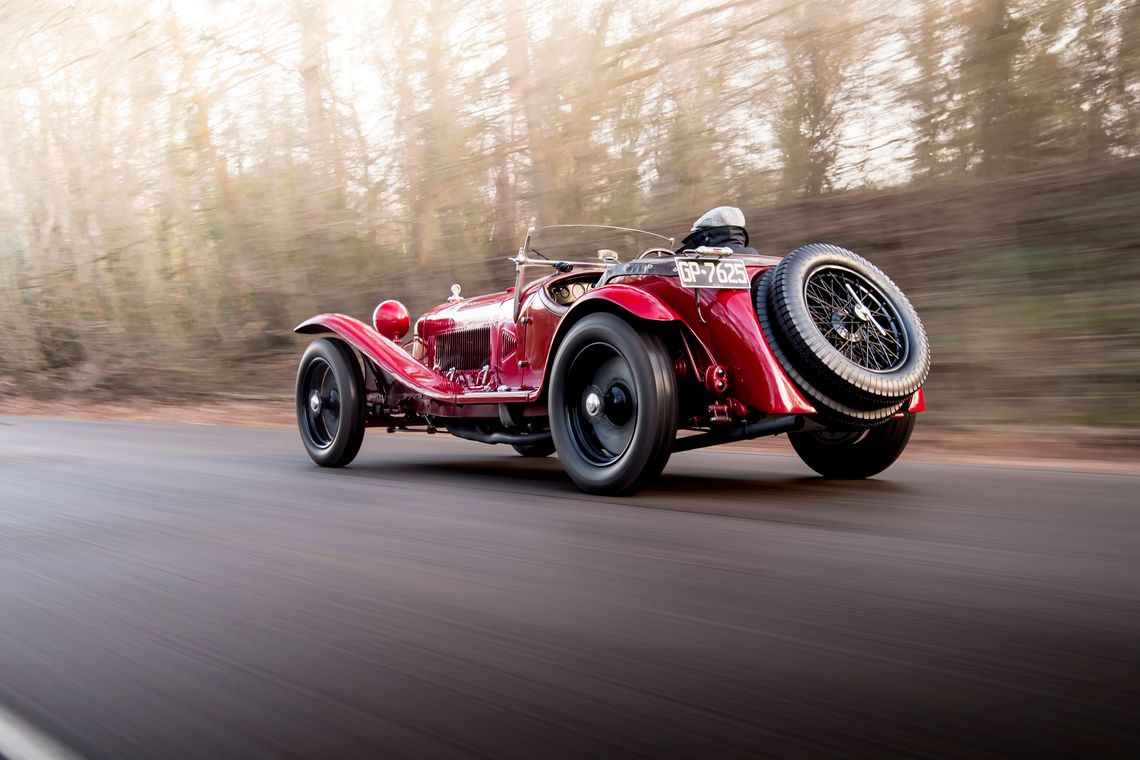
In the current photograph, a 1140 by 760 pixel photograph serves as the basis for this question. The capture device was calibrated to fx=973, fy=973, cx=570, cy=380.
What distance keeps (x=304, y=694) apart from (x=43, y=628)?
103cm

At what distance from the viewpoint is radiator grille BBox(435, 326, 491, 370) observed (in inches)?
244

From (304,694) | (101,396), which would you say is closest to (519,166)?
(101,396)

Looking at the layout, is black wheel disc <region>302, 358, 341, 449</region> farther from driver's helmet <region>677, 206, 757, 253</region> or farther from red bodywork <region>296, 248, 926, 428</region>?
driver's helmet <region>677, 206, 757, 253</region>

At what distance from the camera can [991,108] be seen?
33.2ft

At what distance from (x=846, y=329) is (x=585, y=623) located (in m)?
2.56

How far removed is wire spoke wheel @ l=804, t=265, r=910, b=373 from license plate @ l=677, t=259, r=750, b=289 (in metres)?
0.31

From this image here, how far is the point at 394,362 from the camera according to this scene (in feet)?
20.3

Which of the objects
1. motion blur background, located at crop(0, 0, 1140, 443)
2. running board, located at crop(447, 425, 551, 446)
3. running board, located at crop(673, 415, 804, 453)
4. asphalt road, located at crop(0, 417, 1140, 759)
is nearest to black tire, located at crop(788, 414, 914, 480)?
asphalt road, located at crop(0, 417, 1140, 759)

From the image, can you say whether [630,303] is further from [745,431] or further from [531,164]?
[531,164]

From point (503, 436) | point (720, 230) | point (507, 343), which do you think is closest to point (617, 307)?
point (720, 230)

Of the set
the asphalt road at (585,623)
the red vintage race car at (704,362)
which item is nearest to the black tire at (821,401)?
Result: the red vintage race car at (704,362)

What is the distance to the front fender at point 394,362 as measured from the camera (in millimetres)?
5996

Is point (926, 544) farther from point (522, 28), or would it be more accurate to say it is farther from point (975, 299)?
point (522, 28)

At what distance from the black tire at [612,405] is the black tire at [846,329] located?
1.93 feet
